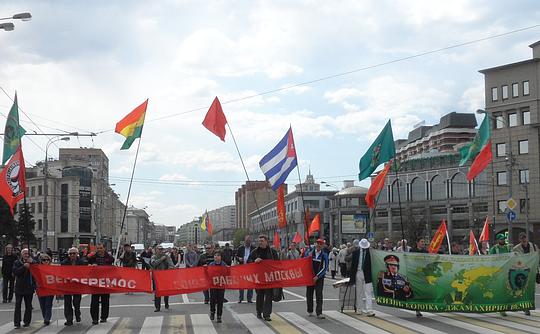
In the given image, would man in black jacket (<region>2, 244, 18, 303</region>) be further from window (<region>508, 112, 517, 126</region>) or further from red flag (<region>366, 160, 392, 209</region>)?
window (<region>508, 112, 517, 126</region>)

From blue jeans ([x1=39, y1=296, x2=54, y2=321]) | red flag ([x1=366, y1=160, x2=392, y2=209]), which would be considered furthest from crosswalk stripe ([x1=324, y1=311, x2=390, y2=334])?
blue jeans ([x1=39, y1=296, x2=54, y2=321])

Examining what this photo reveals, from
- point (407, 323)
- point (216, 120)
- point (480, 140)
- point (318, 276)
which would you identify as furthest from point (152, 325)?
point (480, 140)

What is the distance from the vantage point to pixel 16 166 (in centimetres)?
2223

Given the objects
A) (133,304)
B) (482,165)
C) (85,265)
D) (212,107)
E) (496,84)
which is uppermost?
(496,84)

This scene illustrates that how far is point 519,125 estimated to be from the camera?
230ft

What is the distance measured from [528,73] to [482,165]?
49.5m

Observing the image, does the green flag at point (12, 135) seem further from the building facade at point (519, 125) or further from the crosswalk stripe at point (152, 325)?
the building facade at point (519, 125)

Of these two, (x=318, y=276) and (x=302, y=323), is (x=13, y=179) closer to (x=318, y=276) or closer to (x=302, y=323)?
(x=318, y=276)

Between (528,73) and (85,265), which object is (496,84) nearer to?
(528,73)

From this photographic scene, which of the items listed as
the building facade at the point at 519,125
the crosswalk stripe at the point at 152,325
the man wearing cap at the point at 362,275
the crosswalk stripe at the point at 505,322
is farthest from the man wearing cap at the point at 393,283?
the building facade at the point at 519,125

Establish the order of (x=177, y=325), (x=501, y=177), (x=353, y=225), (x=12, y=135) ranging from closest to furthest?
(x=177, y=325), (x=12, y=135), (x=501, y=177), (x=353, y=225)

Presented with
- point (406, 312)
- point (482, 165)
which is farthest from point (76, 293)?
point (482, 165)

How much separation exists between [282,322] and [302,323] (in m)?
0.46

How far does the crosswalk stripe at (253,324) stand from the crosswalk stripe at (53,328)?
3.75 meters
